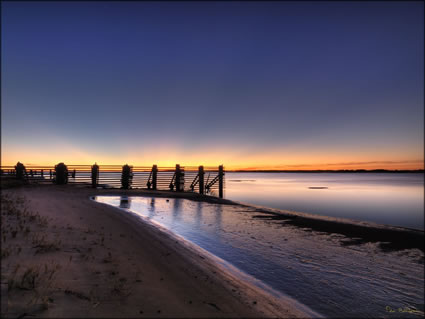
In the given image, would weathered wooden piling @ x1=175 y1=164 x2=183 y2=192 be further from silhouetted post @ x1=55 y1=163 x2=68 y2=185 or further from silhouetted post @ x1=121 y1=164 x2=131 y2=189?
silhouetted post @ x1=55 y1=163 x2=68 y2=185

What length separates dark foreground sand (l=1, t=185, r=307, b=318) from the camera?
2715 mm

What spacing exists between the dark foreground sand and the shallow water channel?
843mm

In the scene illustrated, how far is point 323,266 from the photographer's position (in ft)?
18.9

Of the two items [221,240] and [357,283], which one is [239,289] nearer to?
[357,283]

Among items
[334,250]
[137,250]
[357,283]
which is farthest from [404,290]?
[137,250]

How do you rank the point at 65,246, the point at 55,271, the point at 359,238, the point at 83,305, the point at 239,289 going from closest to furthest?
the point at 83,305 < the point at 55,271 < the point at 239,289 < the point at 65,246 < the point at 359,238

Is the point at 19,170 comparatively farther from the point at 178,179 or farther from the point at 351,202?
the point at 351,202

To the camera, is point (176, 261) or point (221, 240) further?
point (221, 240)

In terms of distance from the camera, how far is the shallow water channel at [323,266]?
417 centimetres

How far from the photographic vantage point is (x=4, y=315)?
2.38 m

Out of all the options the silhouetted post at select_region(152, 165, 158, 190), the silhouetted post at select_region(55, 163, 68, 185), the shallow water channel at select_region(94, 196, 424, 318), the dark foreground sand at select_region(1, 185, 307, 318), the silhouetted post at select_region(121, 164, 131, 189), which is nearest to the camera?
the dark foreground sand at select_region(1, 185, 307, 318)

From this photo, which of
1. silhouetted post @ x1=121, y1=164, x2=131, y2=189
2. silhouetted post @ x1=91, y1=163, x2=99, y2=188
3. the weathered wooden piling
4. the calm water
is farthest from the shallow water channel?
silhouetted post @ x1=91, y1=163, x2=99, y2=188

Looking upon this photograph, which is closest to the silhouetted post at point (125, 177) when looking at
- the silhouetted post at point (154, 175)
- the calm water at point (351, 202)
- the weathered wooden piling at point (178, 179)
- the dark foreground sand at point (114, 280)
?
the silhouetted post at point (154, 175)

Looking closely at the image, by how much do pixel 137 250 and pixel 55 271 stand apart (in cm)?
173
